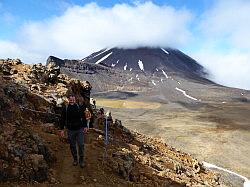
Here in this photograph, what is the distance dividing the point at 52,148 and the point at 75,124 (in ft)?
6.37

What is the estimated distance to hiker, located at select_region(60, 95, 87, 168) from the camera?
1486cm

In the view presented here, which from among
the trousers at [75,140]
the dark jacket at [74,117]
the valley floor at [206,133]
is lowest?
the valley floor at [206,133]

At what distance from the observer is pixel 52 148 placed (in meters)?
16.3

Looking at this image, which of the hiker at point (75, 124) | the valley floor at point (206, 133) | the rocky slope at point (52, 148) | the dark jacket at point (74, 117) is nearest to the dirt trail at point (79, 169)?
the rocky slope at point (52, 148)

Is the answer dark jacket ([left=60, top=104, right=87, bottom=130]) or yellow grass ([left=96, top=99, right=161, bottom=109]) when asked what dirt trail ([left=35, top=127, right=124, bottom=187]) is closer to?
dark jacket ([left=60, top=104, right=87, bottom=130])

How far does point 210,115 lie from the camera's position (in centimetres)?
8869

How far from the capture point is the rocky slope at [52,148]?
14.1 metres

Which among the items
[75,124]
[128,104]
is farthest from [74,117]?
[128,104]

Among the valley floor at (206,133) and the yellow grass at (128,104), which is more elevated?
the yellow grass at (128,104)

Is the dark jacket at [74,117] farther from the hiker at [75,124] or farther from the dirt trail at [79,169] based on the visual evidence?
the dirt trail at [79,169]

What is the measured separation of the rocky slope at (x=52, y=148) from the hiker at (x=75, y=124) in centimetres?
56

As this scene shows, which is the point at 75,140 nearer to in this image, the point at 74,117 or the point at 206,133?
the point at 74,117

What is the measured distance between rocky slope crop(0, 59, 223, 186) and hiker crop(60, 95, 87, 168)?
557 mm

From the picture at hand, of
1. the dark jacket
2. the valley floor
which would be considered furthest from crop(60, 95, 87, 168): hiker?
the valley floor
